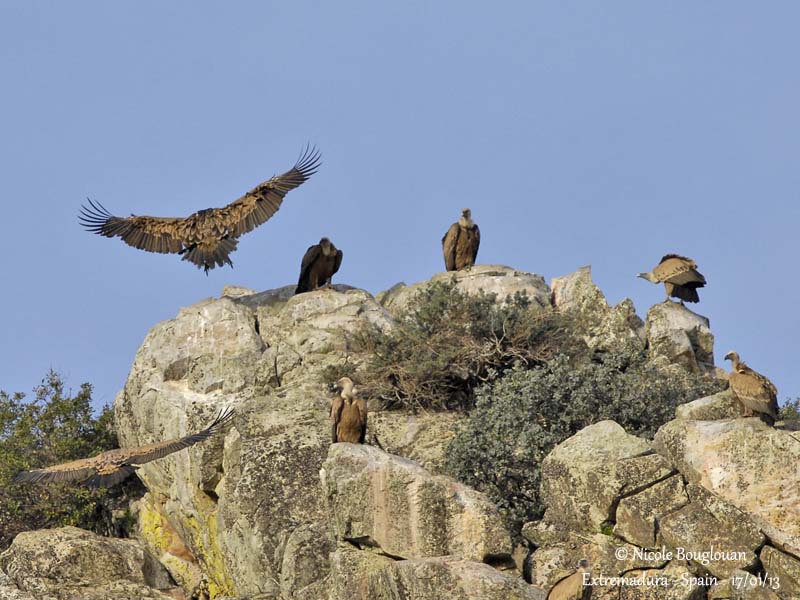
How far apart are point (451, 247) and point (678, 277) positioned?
15.6 feet

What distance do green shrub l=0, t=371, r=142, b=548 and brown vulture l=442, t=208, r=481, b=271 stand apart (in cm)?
723

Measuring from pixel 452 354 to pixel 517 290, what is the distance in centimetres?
337

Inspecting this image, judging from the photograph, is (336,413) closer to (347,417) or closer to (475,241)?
(347,417)

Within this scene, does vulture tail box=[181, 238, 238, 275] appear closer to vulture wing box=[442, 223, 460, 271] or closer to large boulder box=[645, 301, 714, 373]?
vulture wing box=[442, 223, 460, 271]

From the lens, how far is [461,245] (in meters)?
29.4

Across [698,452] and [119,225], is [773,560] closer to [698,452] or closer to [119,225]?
[698,452]

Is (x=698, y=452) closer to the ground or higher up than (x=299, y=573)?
higher up

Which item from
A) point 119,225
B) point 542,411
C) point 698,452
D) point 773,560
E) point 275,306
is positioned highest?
point 119,225

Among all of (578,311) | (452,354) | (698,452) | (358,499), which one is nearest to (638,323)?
(578,311)

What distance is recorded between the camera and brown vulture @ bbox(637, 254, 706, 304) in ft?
88.1

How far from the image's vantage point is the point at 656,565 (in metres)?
17.8

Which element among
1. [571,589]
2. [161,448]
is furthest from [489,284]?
[571,589]

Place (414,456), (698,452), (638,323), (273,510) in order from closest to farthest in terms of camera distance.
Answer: (698,452), (273,510), (414,456), (638,323)

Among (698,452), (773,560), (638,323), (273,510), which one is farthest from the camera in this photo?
(638,323)
